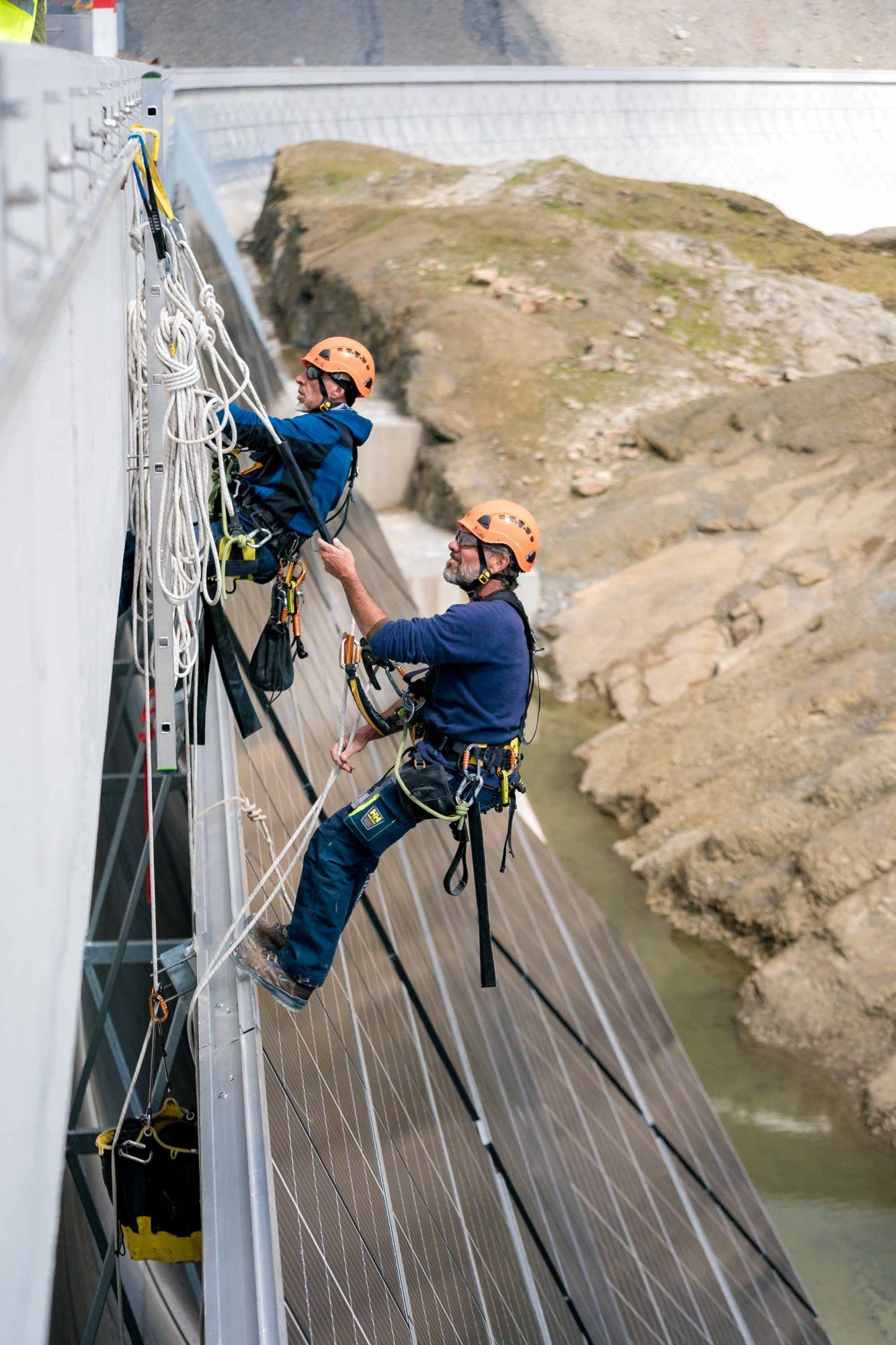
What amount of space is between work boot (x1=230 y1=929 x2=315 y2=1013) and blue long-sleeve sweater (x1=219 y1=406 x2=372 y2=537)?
1.68 metres

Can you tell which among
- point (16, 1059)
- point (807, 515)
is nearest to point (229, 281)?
point (807, 515)

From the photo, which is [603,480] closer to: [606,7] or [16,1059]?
[16,1059]

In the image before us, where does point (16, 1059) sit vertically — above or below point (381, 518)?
below

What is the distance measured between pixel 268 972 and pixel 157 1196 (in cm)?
69

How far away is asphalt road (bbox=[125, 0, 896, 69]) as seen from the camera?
91.7 feet

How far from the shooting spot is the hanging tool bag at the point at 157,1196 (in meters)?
3.47

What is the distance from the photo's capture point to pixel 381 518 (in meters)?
16.2

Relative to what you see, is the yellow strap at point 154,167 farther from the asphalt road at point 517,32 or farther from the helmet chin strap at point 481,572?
the asphalt road at point 517,32

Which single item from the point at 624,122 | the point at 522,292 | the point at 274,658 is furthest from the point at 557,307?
the point at 274,658

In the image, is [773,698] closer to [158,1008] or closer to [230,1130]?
[158,1008]

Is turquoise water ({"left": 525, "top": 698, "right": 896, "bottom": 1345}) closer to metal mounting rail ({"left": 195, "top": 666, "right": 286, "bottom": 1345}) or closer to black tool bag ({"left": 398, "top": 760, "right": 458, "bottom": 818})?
black tool bag ({"left": 398, "top": 760, "right": 458, "bottom": 818})

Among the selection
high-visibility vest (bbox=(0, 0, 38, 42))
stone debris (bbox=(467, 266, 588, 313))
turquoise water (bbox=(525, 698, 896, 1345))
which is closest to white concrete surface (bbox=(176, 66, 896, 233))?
stone debris (bbox=(467, 266, 588, 313))

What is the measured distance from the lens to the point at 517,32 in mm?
29406

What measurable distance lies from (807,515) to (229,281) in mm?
7032
